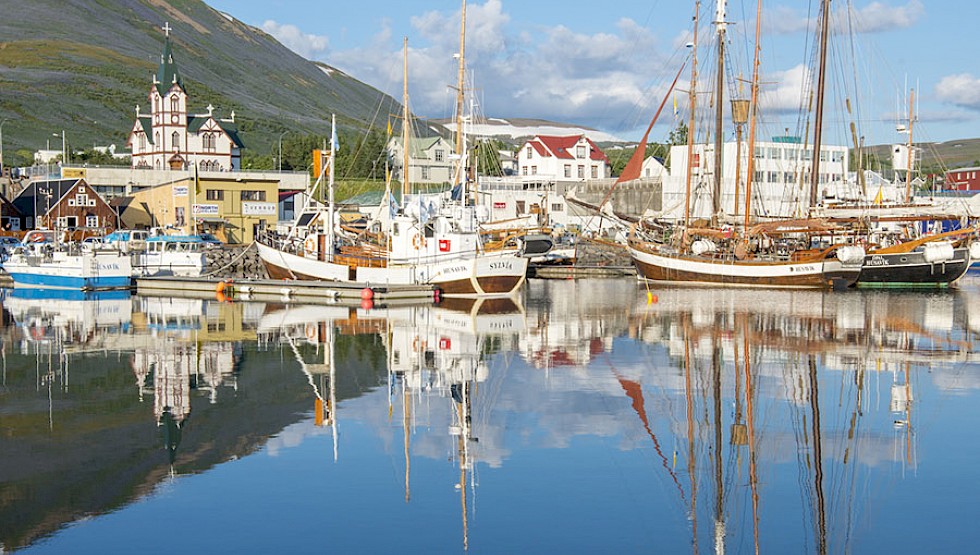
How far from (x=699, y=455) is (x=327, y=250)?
3653cm

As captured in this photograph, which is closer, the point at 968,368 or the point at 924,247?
the point at 968,368

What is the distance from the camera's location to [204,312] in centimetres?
4481

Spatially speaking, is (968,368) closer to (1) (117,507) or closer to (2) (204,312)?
(1) (117,507)

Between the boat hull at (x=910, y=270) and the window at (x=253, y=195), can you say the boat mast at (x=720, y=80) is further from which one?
the window at (x=253, y=195)

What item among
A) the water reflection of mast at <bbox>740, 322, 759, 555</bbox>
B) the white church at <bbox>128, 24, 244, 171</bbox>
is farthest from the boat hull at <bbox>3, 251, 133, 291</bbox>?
the white church at <bbox>128, 24, 244, 171</bbox>

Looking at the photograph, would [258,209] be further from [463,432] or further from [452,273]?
[463,432]

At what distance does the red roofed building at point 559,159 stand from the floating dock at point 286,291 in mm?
73760

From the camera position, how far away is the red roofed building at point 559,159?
415 ft

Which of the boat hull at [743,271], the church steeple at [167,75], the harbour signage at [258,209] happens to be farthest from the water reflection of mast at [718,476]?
the church steeple at [167,75]

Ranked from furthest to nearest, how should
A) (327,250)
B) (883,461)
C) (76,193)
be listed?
(76,193) → (327,250) → (883,461)

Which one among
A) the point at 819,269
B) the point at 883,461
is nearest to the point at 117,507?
the point at 883,461

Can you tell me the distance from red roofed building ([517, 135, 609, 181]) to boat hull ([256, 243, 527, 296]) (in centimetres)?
7451

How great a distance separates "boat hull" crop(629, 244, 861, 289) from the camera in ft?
191

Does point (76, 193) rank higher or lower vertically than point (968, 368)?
higher
